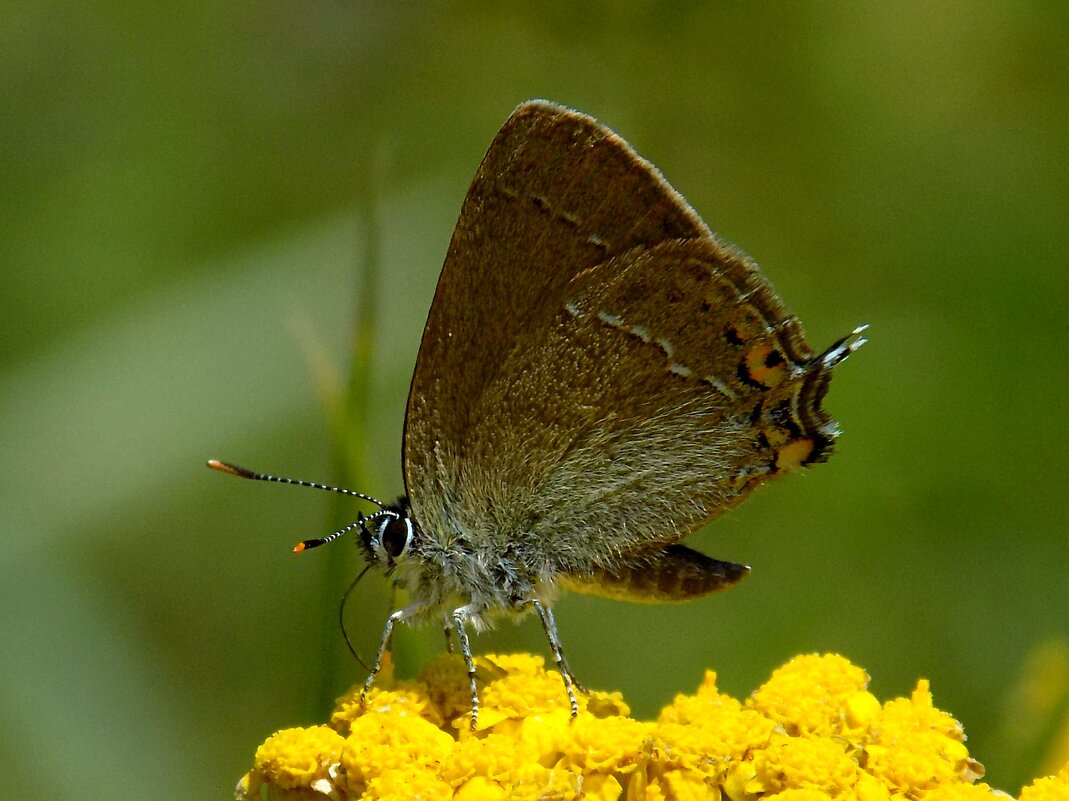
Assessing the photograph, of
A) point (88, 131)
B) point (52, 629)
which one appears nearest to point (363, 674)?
point (52, 629)

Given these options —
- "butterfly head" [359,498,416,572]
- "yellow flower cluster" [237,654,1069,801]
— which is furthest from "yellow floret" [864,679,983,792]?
"butterfly head" [359,498,416,572]

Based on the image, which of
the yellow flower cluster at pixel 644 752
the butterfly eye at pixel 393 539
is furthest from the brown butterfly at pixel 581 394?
the yellow flower cluster at pixel 644 752

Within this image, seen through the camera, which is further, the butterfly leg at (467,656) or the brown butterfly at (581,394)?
the brown butterfly at (581,394)

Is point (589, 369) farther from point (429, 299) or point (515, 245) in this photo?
point (429, 299)

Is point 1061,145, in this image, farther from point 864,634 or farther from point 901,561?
point 864,634

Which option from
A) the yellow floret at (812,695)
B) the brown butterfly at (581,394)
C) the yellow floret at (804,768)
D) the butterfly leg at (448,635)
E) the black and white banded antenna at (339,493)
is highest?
the brown butterfly at (581,394)

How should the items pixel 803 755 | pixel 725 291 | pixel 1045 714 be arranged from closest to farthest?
pixel 803 755, pixel 1045 714, pixel 725 291

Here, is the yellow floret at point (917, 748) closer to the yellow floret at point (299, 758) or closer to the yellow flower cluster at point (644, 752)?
the yellow flower cluster at point (644, 752)

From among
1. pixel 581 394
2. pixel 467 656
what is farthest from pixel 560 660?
pixel 581 394
